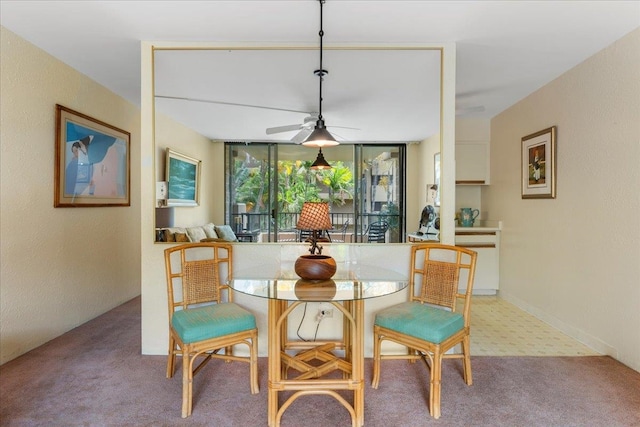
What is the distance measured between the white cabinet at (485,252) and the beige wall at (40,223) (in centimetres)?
403

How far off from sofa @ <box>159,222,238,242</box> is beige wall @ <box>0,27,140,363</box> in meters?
1.04

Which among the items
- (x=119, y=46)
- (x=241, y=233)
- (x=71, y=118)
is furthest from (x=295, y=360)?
Result: (x=71, y=118)

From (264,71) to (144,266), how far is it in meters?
1.75

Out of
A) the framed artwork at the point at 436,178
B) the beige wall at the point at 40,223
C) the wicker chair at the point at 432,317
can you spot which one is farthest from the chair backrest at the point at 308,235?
the beige wall at the point at 40,223

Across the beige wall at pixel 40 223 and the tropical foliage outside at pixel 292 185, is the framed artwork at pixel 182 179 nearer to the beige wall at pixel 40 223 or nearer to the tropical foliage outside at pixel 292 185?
the tropical foliage outside at pixel 292 185

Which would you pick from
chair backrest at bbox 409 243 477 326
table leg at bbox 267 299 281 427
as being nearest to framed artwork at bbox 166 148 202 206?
table leg at bbox 267 299 281 427

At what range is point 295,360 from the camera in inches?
86.0

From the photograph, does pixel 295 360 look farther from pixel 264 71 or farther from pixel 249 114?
Result: pixel 264 71

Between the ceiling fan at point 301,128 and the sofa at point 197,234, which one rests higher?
the ceiling fan at point 301,128

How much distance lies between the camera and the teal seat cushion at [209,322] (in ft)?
6.52

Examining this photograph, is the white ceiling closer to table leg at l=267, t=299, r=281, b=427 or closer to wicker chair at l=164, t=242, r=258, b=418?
wicker chair at l=164, t=242, r=258, b=418

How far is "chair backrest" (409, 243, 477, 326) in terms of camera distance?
229 centimetres

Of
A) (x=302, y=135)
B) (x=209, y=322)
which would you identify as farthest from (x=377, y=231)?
(x=209, y=322)

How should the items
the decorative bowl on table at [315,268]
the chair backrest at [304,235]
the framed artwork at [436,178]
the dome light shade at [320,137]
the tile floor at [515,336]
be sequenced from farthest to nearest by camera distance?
the tile floor at [515,336]
the framed artwork at [436,178]
the chair backrest at [304,235]
the dome light shade at [320,137]
the decorative bowl on table at [315,268]
